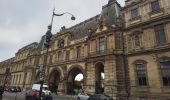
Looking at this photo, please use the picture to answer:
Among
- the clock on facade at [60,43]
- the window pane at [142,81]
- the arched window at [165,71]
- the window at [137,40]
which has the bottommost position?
the window pane at [142,81]

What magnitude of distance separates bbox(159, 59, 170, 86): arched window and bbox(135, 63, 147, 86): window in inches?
104

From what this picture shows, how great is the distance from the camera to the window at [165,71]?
22.4m

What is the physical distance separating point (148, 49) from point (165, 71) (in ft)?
12.9

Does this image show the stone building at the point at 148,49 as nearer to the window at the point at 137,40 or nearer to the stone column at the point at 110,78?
the window at the point at 137,40

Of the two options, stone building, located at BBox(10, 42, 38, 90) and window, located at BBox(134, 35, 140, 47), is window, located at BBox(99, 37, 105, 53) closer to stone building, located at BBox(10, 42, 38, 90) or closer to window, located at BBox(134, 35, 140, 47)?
window, located at BBox(134, 35, 140, 47)

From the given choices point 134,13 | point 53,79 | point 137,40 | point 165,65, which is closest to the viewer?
point 165,65

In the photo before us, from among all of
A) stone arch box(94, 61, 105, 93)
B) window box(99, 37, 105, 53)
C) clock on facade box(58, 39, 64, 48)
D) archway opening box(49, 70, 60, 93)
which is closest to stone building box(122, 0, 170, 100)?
window box(99, 37, 105, 53)

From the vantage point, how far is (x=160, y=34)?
79.9ft

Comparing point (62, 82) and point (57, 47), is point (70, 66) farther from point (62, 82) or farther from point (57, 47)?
point (57, 47)

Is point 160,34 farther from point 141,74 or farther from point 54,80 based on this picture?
point 54,80

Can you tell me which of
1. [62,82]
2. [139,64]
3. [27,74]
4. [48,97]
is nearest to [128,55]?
[139,64]

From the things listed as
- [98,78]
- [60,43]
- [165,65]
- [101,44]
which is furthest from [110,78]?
[60,43]

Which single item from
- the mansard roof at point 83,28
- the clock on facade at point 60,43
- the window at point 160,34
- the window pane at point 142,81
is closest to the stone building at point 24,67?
the clock on facade at point 60,43

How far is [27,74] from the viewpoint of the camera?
175 feet
